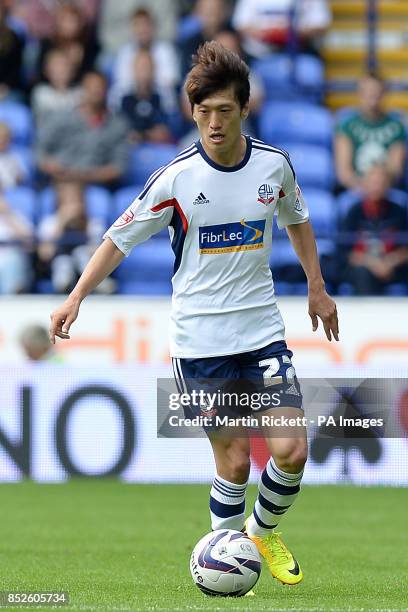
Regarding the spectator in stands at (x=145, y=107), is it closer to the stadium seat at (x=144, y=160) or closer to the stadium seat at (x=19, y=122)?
the stadium seat at (x=144, y=160)

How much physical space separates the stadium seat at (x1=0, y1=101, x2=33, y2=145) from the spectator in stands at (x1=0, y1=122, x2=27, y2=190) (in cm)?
47

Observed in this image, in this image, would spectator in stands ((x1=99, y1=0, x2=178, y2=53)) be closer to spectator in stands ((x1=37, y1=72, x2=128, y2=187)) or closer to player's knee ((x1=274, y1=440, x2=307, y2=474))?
spectator in stands ((x1=37, y1=72, x2=128, y2=187))

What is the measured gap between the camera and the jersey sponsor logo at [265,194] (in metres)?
5.64

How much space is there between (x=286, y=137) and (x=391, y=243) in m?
2.54

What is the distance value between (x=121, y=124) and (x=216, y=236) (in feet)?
29.0

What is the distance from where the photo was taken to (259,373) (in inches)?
223

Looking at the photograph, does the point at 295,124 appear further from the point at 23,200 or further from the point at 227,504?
the point at 227,504

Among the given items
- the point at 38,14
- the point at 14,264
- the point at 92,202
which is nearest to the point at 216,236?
the point at 14,264

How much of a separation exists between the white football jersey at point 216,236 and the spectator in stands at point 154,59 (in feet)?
30.2

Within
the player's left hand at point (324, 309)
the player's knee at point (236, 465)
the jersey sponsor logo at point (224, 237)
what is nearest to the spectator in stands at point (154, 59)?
the player's left hand at point (324, 309)

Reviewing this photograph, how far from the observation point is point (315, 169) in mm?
14625

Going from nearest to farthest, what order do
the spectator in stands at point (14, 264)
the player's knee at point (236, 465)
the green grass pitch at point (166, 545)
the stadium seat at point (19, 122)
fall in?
the green grass pitch at point (166, 545) → the player's knee at point (236, 465) → the spectator in stands at point (14, 264) → the stadium seat at point (19, 122)

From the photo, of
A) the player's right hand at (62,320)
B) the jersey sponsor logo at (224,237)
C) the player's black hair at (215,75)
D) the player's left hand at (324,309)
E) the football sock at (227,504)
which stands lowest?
the football sock at (227,504)

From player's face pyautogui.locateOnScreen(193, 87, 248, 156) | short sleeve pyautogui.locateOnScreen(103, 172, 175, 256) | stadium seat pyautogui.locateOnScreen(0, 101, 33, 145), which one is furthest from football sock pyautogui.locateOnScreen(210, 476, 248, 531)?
stadium seat pyautogui.locateOnScreen(0, 101, 33, 145)
